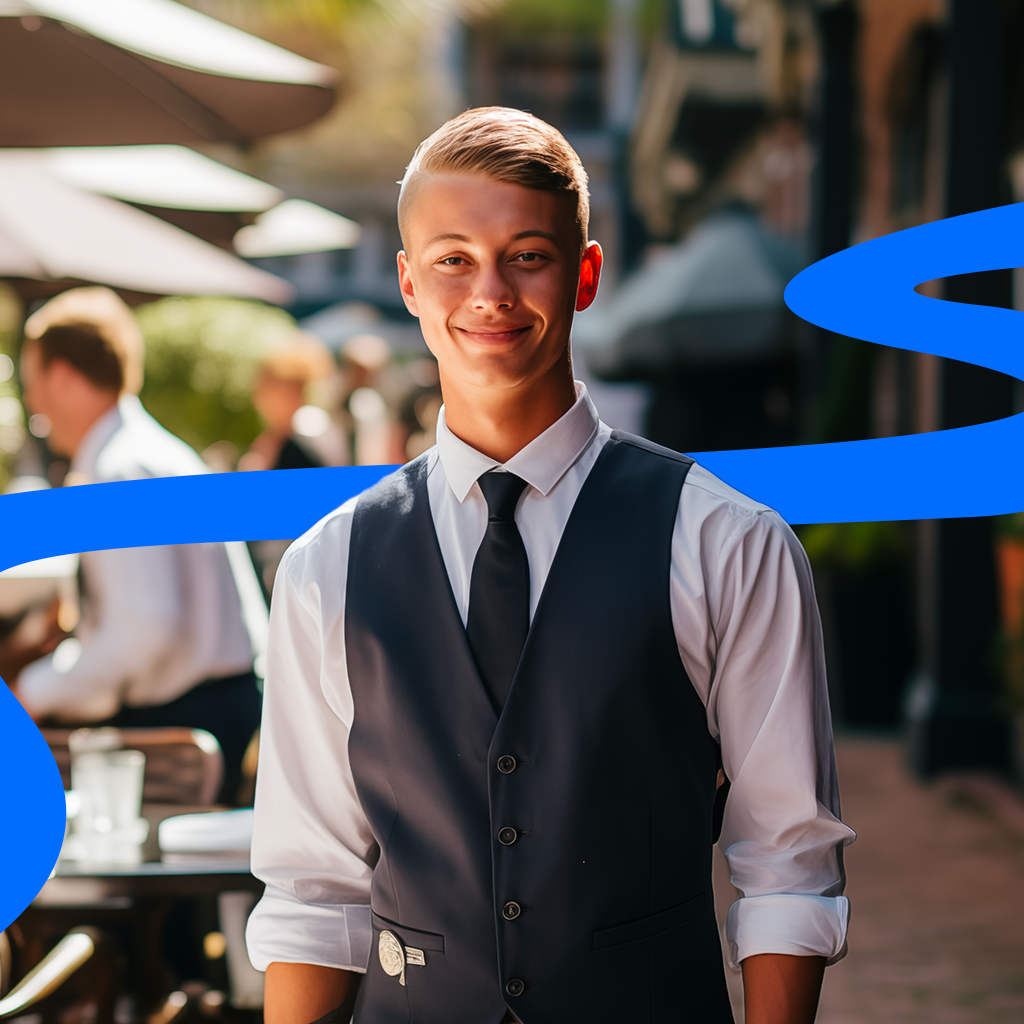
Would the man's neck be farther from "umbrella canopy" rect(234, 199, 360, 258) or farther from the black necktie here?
"umbrella canopy" rect(234, 199, 360, 258)

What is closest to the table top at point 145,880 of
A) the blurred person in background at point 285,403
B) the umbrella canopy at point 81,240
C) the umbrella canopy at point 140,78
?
the umbrella canopy at point 140,78

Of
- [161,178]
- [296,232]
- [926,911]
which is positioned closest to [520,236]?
[926,911]

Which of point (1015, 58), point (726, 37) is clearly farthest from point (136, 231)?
point (726, 37)

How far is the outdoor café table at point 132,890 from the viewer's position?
2.69m

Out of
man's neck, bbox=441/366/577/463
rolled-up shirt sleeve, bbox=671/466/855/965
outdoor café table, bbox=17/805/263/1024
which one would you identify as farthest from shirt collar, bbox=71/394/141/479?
rolled-up shirt sleeve, bbox=671/466/855/965

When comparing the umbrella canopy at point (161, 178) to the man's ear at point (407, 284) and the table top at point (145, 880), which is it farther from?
the man's ear at point (407, 284)

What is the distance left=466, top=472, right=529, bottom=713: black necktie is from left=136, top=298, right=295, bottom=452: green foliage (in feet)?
56.6

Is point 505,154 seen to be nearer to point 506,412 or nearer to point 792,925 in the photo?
point 506,412

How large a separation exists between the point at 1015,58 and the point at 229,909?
6.17 m

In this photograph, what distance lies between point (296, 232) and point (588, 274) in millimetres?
9656

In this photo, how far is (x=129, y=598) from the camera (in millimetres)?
2990

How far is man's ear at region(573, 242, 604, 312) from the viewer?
1.62 metres

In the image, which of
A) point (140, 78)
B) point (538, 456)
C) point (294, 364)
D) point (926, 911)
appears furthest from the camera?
point (294, 364)

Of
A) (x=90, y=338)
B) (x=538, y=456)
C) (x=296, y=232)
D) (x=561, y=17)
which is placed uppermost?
(x=561, y=17)
